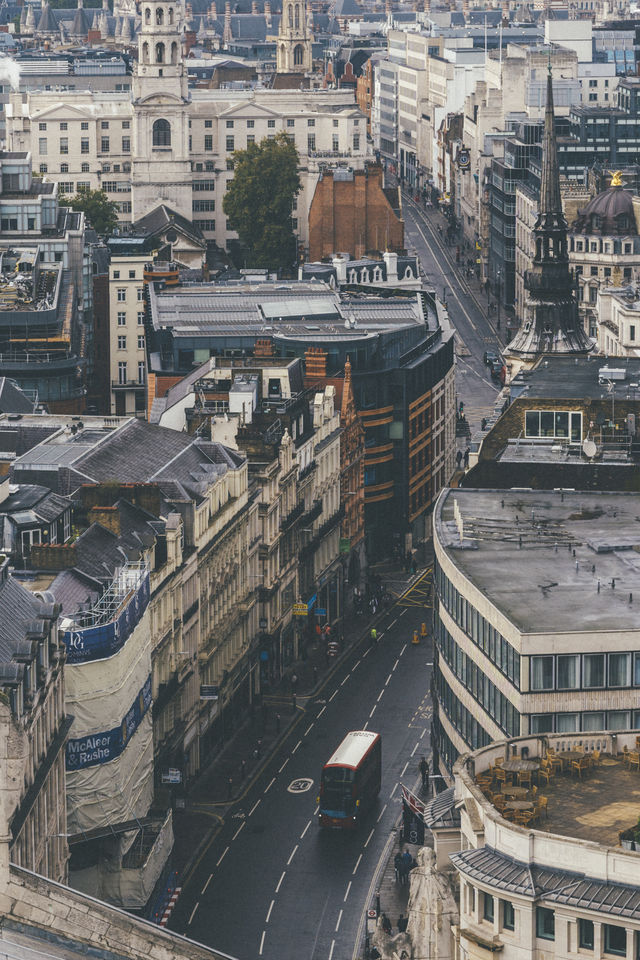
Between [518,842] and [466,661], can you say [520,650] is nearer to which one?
[466,661]

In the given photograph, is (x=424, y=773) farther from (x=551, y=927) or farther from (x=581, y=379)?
(x=551, y=927)

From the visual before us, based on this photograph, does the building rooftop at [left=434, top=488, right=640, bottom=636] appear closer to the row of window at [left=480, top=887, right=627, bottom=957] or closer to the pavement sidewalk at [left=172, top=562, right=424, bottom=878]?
the pavement sidewalk at [left=172, top=562, right=424, bottom=878]

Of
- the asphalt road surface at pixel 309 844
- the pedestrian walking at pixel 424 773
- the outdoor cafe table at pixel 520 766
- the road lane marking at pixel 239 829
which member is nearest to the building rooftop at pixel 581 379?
the asphalt road surface at pixel 309 844

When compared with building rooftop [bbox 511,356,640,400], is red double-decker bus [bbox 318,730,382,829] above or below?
below

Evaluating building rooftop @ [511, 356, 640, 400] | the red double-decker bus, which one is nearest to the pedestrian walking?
the red double-decker bus

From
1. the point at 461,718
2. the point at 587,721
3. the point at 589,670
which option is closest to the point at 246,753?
the point at 461,718

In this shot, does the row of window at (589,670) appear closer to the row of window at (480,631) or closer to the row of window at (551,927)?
the row of window at (480,631)

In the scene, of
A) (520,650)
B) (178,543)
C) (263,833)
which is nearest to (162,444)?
(178,543)
